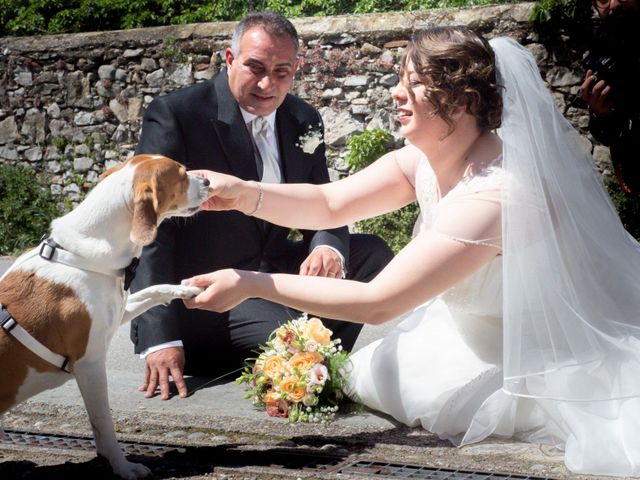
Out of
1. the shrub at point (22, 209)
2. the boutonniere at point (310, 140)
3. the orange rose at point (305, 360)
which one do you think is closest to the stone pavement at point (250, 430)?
the orange rose at point (305, 360)

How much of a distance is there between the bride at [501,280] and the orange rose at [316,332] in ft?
1.10

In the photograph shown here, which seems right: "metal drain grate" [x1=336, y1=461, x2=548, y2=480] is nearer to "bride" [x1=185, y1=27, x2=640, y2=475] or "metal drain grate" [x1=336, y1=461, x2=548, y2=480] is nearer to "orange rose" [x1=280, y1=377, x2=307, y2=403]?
"bride" [x1=185, y1=27, x2=640, y2=475]

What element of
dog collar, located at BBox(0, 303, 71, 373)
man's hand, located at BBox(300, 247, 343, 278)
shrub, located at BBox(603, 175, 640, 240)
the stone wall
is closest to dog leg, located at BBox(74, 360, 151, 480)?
dog collar, located at BBox(0, 303, 71, 373)

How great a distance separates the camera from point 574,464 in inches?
134

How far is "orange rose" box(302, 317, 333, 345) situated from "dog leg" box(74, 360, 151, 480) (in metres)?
1.14

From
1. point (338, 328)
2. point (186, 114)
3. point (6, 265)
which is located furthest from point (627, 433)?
point (6, 265)

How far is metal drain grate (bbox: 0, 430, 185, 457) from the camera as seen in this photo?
12.3 ft

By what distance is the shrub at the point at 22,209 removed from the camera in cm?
1006

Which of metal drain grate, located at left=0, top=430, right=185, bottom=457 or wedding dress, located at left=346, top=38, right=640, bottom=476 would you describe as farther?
metal drain grate, located at left=0, top=430, right=185, bottom=457

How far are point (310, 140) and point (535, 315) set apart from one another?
2.02m

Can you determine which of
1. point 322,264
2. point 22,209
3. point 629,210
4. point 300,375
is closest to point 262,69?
point 322,264

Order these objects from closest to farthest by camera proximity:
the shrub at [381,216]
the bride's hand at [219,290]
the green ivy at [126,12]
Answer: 1. the bride's hand at [219,290]
2. the shrub at [381,216]
3. the green ivy at [126,12]

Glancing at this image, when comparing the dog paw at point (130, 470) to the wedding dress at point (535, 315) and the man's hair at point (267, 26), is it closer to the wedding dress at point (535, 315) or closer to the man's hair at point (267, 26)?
the wedding dress at point (535, 315)

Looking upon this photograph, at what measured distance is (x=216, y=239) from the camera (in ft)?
16.2
